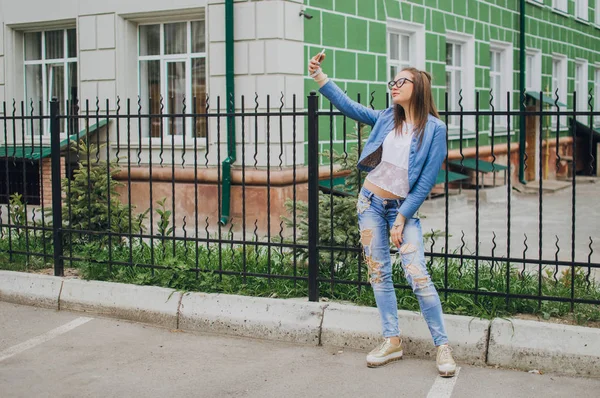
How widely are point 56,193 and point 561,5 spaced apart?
18.9 m

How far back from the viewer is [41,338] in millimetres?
6348

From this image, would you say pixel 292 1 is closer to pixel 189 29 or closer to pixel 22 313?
pixel 189 29

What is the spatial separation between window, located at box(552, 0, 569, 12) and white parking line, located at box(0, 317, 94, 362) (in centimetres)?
1903

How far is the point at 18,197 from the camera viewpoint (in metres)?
8.48

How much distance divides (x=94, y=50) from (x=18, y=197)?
5071 mm

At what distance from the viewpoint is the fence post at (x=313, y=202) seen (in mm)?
6387

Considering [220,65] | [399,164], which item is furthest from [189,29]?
[399,164]

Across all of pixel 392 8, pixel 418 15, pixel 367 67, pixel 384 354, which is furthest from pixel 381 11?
pixel 384 354

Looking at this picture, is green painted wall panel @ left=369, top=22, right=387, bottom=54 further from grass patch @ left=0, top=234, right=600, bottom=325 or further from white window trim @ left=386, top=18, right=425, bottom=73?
grass patch @ left=0, top=234, right=600, bottom=325

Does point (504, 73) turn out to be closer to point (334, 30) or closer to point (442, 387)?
point (334, 30)

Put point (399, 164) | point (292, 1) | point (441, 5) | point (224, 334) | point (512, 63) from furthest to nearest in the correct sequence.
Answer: point (512, 63) < point (441, 5) < point (292, 1) < point (224, 334) < point (399, 164)

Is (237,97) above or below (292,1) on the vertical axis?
below

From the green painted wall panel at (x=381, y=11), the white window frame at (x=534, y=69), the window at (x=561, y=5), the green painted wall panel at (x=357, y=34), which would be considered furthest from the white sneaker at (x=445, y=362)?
the window at (x=561, y=5)

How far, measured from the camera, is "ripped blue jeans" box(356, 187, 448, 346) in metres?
5.25
